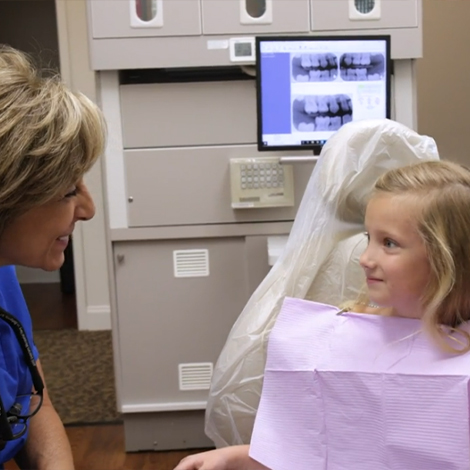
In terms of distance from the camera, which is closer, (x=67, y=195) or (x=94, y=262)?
(x=67, y=195)

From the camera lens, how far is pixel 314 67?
2.01m

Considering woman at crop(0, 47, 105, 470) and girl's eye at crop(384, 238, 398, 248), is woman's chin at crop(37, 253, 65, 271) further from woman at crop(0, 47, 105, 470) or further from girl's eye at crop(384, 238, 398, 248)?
girl's eye at crop(384, 238, 398, 248)

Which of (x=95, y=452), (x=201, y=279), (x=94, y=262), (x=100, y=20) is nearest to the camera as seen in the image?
(x=100, y=20)

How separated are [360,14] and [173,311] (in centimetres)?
116

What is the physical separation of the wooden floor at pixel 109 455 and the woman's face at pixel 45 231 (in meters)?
1.51

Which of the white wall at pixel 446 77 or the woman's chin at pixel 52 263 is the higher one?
the white wall at pixel 446 77

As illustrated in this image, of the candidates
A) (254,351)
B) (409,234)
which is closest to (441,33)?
(254,351)

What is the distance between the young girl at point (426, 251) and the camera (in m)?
0.92

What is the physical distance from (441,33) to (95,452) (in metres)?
2.64

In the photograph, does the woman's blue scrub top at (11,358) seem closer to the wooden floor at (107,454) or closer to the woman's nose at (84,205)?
the woman's nose at (84,205)

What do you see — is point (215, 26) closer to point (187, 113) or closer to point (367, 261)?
point (187, 113)

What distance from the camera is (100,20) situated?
2129 millimetres

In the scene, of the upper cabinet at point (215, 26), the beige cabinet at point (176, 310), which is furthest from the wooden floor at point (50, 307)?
the upper cabinet at point (215, 26)

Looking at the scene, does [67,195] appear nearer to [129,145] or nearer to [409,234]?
[409,234]
